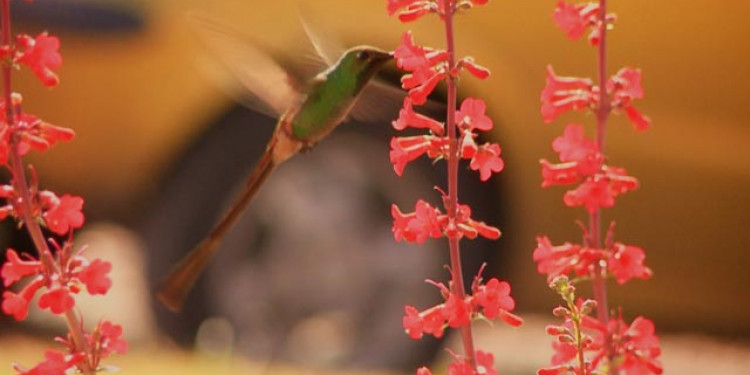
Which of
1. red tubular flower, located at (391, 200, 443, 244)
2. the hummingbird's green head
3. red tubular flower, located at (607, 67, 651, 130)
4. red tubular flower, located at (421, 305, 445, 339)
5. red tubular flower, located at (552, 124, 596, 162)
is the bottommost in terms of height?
red tubular flower, located at (421, 305, 445, 339)

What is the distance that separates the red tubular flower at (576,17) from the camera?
1376 millimetres

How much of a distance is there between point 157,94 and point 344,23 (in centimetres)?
116

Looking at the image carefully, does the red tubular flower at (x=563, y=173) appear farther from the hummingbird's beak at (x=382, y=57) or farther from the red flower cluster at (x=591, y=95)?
the hummingbird's beak at (x=382, y=57)

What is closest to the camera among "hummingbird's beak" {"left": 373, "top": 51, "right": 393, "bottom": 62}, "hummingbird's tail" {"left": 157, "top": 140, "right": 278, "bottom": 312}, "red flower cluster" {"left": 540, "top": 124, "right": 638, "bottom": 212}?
"red flower cluster" {"left": 540, "top": 124, "right": 638, "bottom": 212}

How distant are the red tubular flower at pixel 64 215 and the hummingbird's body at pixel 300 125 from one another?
17cm

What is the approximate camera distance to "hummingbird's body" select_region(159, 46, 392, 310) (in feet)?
5.42

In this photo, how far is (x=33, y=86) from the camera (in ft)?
19.6

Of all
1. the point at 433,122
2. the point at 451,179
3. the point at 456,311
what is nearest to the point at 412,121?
the point at 433,122

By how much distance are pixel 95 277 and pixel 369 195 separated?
392 centimetres

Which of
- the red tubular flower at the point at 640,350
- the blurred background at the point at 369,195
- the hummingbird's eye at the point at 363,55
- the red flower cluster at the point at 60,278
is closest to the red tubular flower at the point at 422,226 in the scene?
the red tubular flower at the point at 640,350

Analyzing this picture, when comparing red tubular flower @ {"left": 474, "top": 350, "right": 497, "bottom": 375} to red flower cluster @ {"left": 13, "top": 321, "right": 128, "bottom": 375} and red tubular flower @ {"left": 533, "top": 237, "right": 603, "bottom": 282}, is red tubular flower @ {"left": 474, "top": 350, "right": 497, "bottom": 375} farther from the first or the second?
red flower cluster @ {"left": 13, "top": 321, "right": 128, "bottom": 375}

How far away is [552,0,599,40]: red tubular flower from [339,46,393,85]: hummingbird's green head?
1.37 ft

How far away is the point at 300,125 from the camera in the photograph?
6.71 ft

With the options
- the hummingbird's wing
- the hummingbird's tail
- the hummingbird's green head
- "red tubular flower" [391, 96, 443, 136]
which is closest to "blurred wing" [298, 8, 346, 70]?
the hummingbird's wing
